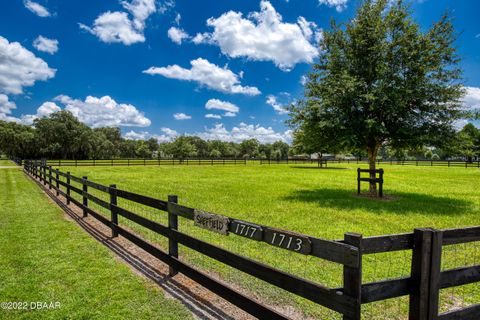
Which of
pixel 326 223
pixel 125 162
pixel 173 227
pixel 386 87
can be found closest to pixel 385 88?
pixel 386 87

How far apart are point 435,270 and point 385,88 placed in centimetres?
1192

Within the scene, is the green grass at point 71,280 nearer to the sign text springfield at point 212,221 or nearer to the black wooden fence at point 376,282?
the sign text springfield at point 212,221

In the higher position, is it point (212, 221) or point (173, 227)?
point (212, 221)

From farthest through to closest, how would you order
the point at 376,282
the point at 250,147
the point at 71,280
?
the point at 250,147 → the point at 71,280 → the point at 376,282

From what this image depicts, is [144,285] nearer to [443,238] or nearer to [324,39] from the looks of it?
[443,238]

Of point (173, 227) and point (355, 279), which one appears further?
point (173, 227)

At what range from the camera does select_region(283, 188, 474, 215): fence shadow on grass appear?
10891mm

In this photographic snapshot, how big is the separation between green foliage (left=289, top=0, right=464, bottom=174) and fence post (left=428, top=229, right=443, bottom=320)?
34.8 feet

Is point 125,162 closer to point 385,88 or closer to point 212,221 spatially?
point 385,88

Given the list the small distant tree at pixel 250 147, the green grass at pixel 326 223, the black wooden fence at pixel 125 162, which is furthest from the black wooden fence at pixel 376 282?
the small distant tree at pixel 250 147

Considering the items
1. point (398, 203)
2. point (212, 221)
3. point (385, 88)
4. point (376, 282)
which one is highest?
point (385, 88)

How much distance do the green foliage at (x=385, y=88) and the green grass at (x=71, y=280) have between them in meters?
9.98

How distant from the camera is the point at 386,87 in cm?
1280

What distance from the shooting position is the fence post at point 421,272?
8.14ft
